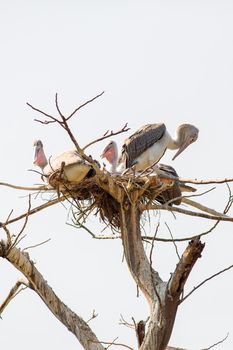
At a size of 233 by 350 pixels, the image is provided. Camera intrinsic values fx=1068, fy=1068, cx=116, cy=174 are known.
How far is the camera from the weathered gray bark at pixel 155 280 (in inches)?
361

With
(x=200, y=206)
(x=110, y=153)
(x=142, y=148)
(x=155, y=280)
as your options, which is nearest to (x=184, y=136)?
(x=142, y=148)

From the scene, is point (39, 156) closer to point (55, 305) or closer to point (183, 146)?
point (183, 146)

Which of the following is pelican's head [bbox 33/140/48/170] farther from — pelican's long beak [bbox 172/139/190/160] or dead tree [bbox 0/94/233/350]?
pelican's long beak [bbox 172/139/190/160]

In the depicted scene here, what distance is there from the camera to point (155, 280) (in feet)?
34.4

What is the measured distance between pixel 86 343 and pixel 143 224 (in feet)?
6.49

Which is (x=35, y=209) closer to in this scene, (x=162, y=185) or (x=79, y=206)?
(x=79, y=206)

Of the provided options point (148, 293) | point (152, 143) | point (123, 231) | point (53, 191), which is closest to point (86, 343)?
point (148, 293)

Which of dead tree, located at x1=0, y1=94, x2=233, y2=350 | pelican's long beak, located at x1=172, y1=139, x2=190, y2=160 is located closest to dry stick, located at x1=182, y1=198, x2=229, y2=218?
dead tree, located at x1=0, y1=94, x2=233, y2=350

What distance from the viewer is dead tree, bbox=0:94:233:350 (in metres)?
9.51

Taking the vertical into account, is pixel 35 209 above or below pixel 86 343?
above

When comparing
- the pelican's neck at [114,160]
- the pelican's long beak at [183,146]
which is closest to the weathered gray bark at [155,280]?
the pelican's neck at [114,160]

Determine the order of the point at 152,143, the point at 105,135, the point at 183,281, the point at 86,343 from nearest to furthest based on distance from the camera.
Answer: the point at 105,135, the point at 183,281, the point at 86,343, the point at 152,143

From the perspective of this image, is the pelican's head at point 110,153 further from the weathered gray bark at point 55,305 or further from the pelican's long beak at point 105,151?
the weathered gray bark at point 55,305

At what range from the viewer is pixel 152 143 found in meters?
14.8
